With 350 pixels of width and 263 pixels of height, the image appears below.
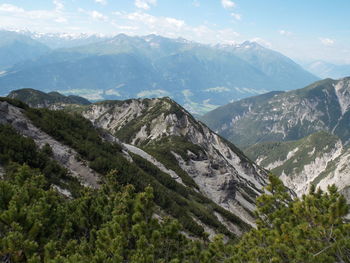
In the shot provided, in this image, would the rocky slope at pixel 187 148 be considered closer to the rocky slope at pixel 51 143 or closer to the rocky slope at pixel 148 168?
the rocky slope at pixel 148 168

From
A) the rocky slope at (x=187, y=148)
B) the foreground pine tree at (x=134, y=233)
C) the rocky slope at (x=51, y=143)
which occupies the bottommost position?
the rocky slope at (x=187, y=148)

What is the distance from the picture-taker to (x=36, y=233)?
16.6 m

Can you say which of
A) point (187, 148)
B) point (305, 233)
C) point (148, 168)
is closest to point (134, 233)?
point (305, 233)

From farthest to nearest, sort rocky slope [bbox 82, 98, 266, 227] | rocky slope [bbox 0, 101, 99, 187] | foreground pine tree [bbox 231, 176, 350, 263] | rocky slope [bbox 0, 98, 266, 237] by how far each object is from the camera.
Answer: rocky slope [bbox 82, 98, 266, 227] → rocky slope [bbox 0, 98, 266, 237] → rocky slope [bbox 0, 101, 99, 187] → foreground pine tree [bbox 231, 176, 350, 263]

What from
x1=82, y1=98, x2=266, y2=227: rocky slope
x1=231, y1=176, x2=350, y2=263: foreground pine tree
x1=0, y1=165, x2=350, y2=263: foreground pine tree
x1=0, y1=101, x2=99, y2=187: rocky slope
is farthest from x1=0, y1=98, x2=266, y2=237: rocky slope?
x1=231, y1=176, x2=350, y2=263: foreground pine tree

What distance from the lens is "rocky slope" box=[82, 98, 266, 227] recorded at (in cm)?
8894

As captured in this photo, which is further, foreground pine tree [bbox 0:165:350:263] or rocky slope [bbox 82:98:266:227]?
rocky slope [bbox 82:98:266:227]

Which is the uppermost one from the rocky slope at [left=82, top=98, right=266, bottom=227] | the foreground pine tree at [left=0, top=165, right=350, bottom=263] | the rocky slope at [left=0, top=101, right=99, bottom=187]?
the foreground pine tree at [left=0, top=165, right=350, bottom=263]

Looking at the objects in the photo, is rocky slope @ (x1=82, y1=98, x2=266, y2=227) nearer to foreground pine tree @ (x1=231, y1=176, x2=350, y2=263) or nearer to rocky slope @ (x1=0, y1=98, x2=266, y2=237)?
rocky slope @ (x1=0, y1=98, x2=266, y2=237)

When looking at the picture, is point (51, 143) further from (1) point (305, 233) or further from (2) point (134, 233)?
(1) point (305, 233)

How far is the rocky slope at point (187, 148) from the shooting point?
88944 mm

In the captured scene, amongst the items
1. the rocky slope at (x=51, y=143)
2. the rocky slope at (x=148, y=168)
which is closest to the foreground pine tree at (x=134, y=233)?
the rocky slope at (x=148, y=168)

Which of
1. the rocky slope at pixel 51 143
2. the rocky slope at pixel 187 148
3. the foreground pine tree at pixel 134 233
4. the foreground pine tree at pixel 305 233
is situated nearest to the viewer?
the foreground pine tree at pixel 134 233

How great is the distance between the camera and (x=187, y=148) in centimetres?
10794
